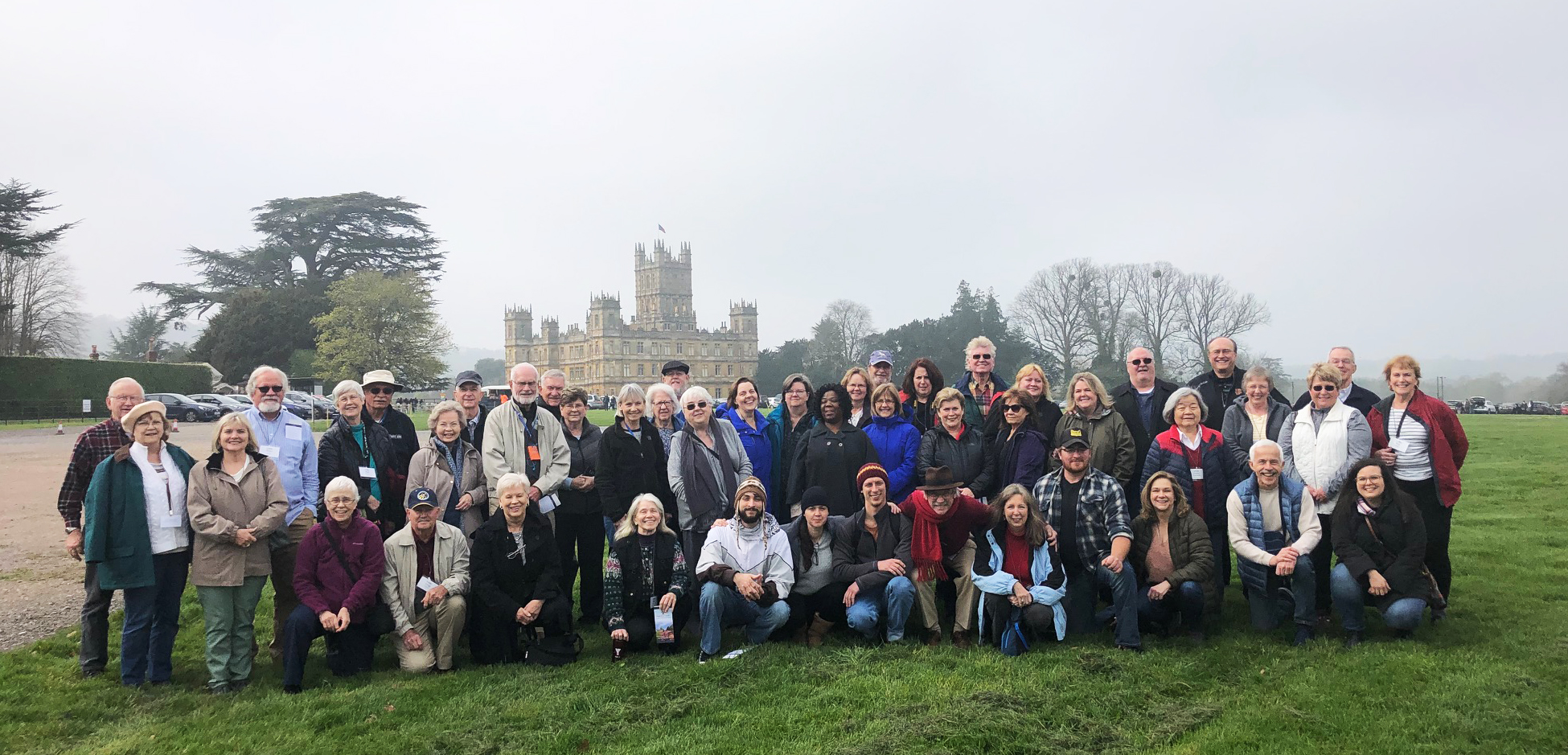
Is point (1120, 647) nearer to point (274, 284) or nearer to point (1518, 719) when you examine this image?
point (1518, 719)

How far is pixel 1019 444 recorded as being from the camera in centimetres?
629

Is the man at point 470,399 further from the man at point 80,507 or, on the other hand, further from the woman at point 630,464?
the man at point 80,507

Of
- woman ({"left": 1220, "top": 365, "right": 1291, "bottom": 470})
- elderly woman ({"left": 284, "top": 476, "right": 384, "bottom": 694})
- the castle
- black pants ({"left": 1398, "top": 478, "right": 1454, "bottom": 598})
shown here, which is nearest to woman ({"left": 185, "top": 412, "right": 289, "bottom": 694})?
elderly woman ({"left": 284, "top": 476, "right": 384, "bottom": 694})

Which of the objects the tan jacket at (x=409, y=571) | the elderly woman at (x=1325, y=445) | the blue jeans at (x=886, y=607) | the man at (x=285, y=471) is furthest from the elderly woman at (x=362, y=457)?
the elderly woman at (x=1325, y=445)

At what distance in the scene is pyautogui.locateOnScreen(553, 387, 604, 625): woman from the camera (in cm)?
656

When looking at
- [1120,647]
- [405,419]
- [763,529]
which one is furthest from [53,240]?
[1120,647]

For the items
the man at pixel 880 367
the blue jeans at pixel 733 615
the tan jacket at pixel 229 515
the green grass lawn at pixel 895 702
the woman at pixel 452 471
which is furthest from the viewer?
the man at pixel 880 367

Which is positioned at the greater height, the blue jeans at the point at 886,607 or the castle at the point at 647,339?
the castle at the point at 647,339

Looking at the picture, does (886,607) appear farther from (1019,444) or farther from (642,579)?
(642,579)

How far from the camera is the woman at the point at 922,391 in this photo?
717 centimetres

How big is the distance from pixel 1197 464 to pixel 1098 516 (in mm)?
776

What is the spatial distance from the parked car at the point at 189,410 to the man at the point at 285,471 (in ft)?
95.2

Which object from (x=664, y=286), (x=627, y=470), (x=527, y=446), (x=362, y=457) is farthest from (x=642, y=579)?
(x=664, y=286)

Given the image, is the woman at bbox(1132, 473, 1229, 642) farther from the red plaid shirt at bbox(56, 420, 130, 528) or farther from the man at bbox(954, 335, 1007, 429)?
the red plaid shirt at bbox(56, 420, 130, 528)
